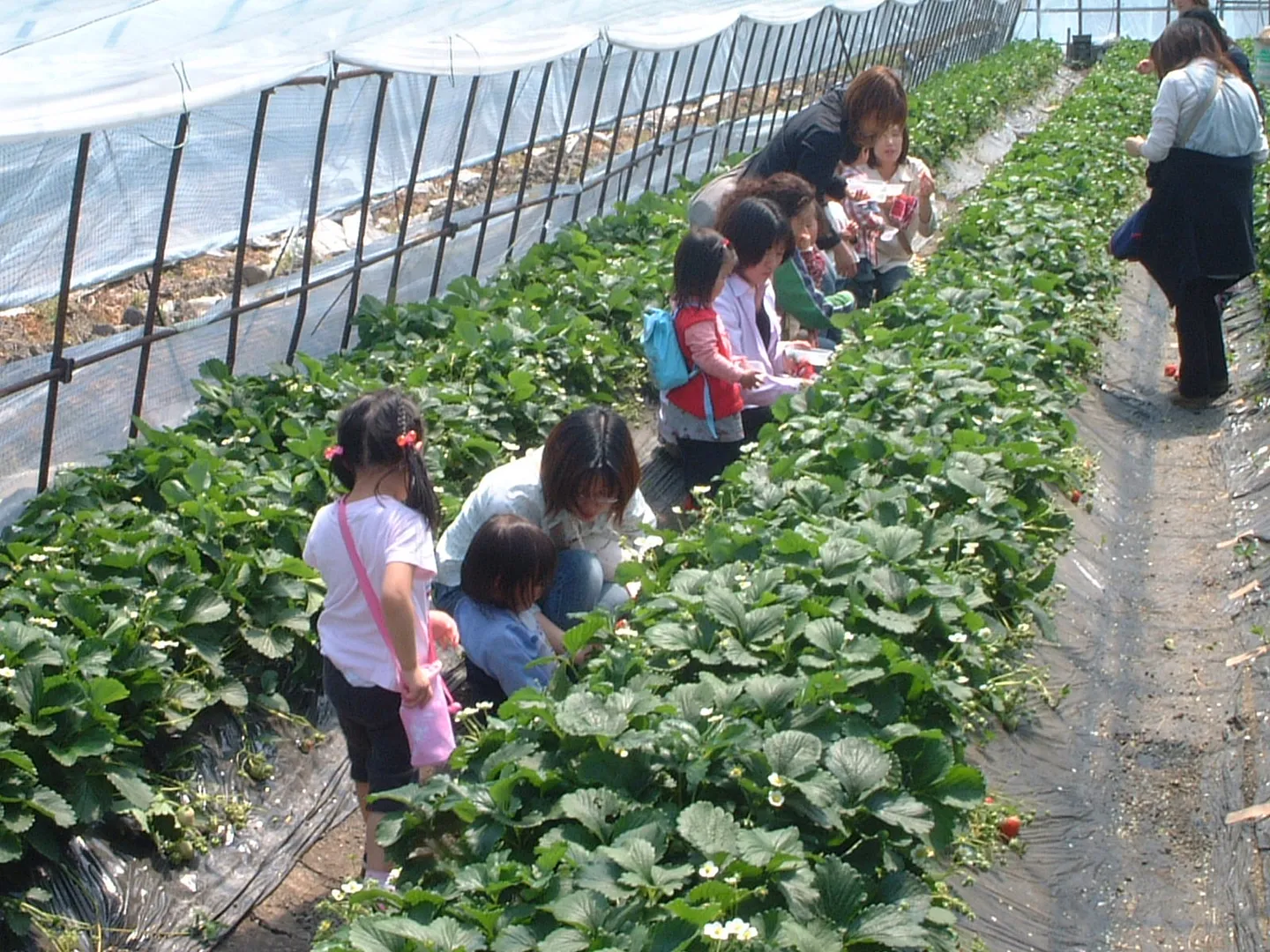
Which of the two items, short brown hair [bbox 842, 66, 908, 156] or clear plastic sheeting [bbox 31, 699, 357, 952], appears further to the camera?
short brown hair [bbox 842, 66, 908, 156]

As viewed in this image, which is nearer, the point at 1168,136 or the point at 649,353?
the point at 649,353

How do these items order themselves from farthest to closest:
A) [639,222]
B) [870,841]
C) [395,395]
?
1. [639,222]
2. [395,395]
3. [870,841]

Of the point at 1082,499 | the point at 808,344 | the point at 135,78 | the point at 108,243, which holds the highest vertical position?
the point at 135,78

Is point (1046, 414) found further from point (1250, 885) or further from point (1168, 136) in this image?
point (1250, 885)

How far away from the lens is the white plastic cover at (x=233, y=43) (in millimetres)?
4699

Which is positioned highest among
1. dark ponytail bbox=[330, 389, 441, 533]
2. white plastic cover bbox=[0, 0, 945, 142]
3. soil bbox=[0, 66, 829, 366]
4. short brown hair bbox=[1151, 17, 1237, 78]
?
white plastic cover bbox=[0, 0, 945, 142]

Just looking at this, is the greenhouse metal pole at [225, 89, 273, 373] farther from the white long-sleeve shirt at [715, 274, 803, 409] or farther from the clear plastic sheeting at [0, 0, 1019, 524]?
the white long-sleeve shirt at [715, 274, 803, 409]

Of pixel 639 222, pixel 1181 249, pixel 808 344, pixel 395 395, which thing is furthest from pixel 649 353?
pixel 639 222

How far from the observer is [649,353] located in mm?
5660

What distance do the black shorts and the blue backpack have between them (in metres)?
2.28

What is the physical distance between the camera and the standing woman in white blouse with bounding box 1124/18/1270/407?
655 cm

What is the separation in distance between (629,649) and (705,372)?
2.17 m

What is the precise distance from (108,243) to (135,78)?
1.46 metres

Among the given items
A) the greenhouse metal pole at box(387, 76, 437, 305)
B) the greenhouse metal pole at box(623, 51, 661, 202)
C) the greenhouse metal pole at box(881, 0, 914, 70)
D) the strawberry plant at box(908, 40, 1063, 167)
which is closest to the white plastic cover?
the greenhouse metal pole at box(387, 76, 437, 305)
